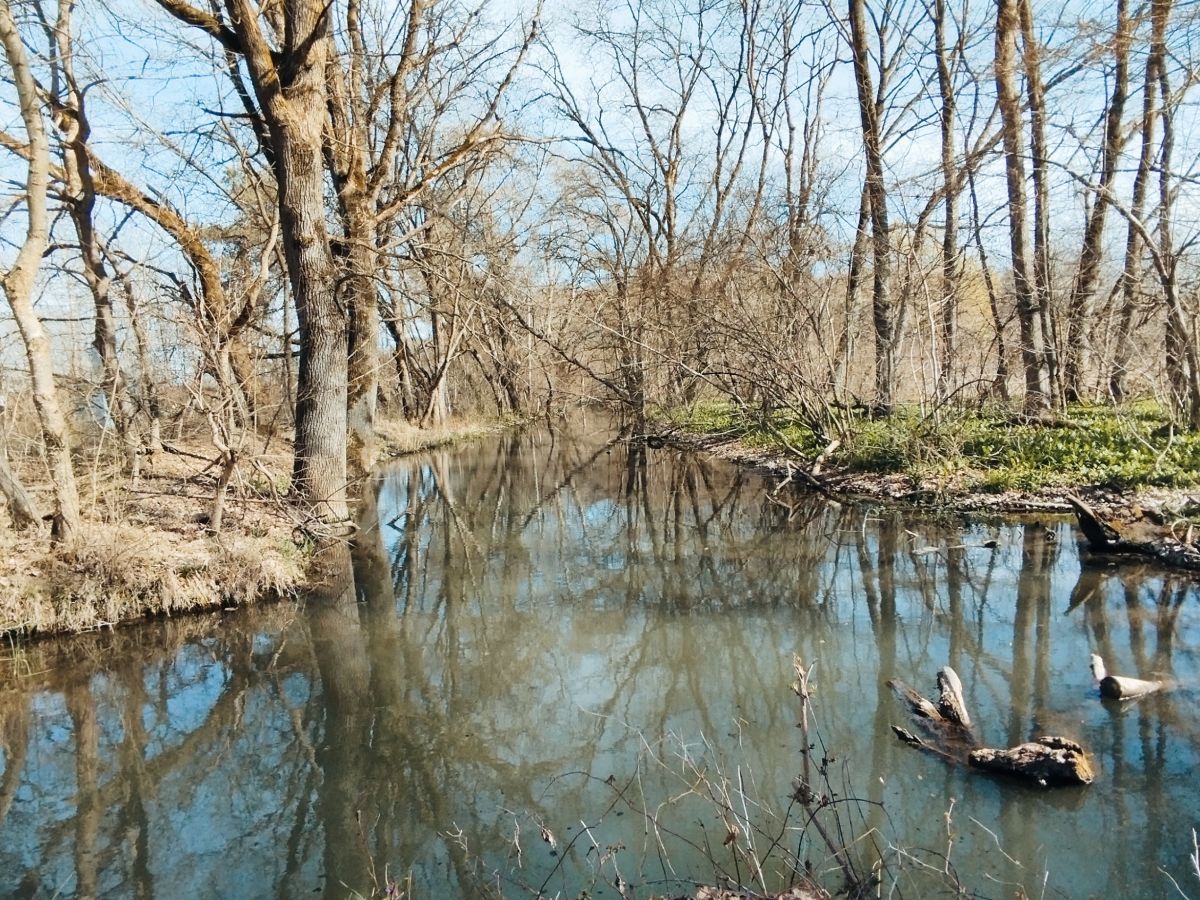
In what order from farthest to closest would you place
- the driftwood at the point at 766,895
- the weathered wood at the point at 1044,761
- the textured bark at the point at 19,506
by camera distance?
the textured bark at the point at 19,506 → the weathered wood at the point at 1044,761 → the driftwood at the point at 766,895

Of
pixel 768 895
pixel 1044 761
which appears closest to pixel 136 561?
pixel 768 895

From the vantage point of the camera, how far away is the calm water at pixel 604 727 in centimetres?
389

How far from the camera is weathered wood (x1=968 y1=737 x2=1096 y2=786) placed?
4234mm

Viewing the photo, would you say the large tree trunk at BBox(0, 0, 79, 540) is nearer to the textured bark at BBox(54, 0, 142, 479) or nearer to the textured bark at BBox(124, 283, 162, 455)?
the textured bark at BBox(54, 0, 142, 479)

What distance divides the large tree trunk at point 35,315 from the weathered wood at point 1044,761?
25.0 ft

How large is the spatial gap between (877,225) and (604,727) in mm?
12011

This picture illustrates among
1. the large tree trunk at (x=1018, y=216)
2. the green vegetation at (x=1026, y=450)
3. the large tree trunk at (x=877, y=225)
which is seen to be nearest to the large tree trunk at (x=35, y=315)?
the green vegetation at (x=1026, y=450)

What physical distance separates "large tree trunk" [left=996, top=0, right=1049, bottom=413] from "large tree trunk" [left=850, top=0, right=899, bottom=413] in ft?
6.47

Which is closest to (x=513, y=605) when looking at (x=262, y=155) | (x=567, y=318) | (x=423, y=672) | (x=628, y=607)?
(x=628, y=607)

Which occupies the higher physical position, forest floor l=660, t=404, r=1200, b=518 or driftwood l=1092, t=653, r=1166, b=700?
forest floor l=660, t=404, r=1200, b=518

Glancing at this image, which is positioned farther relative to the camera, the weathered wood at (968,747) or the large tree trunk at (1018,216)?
the large tree trunk at (1018,216)

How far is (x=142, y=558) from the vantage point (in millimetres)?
7766

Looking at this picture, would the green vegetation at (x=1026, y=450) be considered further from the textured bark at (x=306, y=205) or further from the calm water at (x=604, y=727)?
the textured bark at (x=306, y=205)

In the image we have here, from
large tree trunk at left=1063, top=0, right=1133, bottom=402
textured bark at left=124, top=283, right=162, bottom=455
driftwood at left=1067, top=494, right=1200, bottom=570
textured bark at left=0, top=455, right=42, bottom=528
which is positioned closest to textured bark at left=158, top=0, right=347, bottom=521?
textured bark at left=124, top=283, right=162, bottom=455
